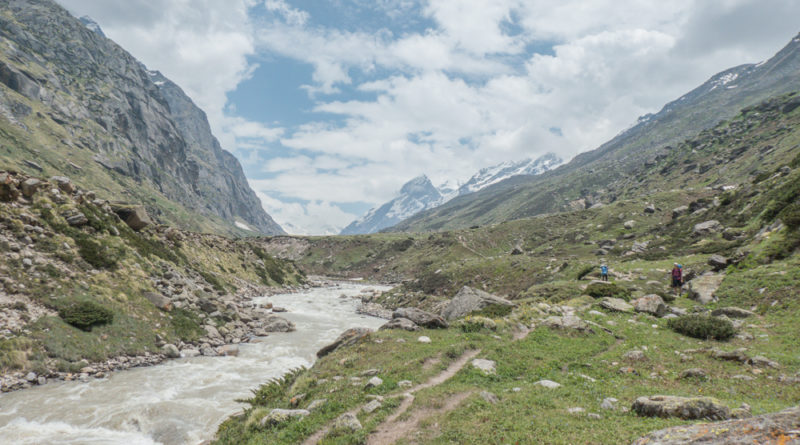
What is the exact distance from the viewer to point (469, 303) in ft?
119

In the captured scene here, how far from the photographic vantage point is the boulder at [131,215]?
49.6m

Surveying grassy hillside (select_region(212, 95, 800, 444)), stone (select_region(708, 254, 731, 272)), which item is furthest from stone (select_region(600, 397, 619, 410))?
stone (select_region(708, 254, 731, 272))

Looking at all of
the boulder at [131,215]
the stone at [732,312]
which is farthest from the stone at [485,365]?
the boulder at [131,215]

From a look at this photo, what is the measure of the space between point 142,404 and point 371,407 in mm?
17310

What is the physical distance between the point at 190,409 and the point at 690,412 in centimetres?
2582

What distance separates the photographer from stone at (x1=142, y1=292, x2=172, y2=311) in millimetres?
35344

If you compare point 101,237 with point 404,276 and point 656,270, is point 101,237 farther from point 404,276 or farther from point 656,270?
point 404,276

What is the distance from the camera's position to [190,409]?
2195 cm

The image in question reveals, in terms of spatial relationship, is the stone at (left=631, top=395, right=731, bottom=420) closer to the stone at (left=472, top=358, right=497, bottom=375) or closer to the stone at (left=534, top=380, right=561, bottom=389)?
the stone at (left=534, top=380, right=561, bottom=389)

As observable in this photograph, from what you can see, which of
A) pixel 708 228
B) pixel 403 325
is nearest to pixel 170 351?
pixel 403 325

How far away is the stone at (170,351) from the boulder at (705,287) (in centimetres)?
4629

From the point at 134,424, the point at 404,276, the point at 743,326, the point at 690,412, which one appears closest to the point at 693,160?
the point at 404,276

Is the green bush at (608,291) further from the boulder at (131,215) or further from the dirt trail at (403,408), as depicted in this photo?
the boulder at (131,215)

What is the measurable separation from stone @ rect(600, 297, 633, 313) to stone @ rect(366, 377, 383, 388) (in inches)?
919
